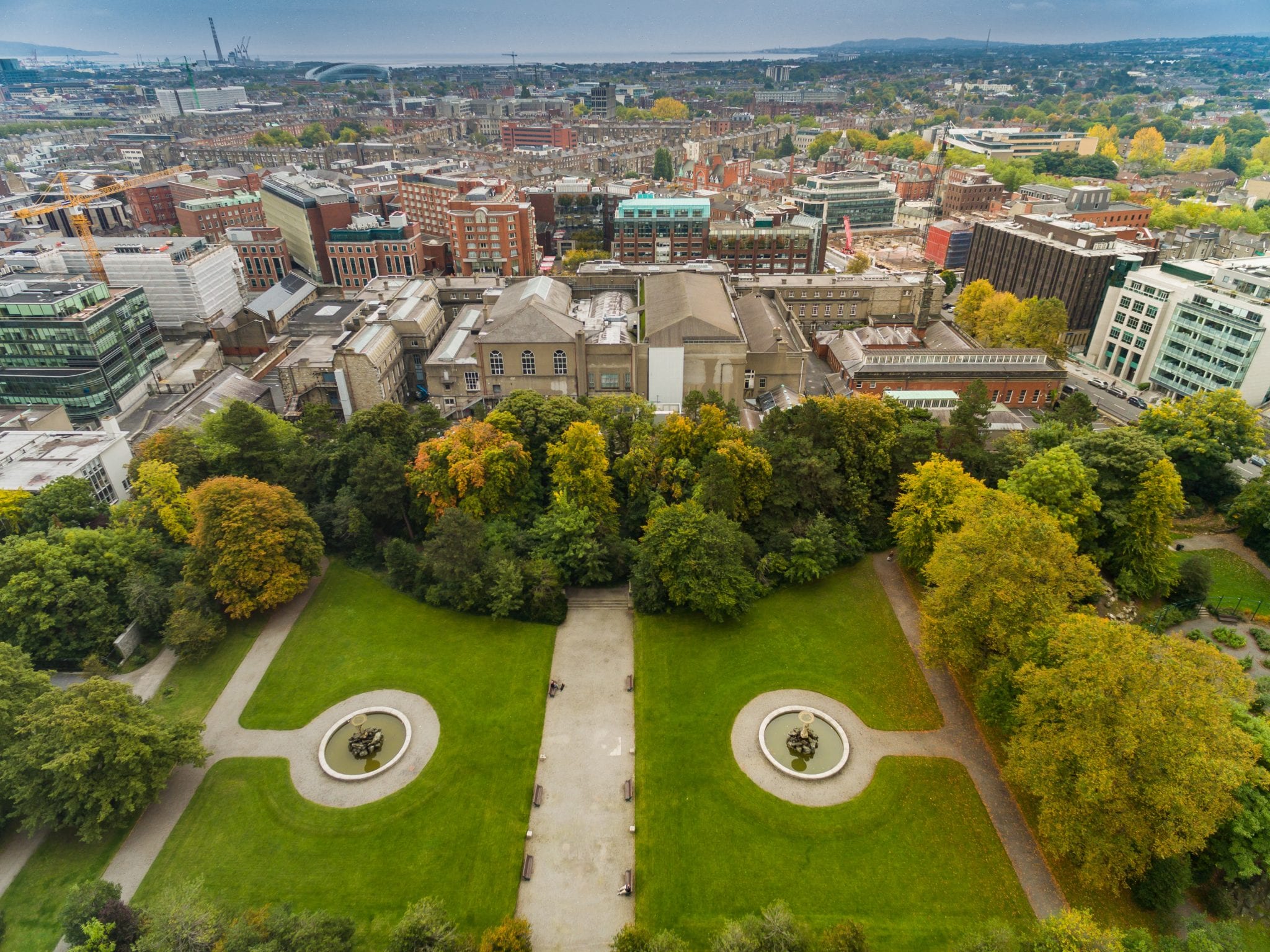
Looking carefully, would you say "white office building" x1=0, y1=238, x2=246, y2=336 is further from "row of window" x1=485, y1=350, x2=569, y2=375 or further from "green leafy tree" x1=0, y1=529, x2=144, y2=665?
"green leafy tree" x1=0, y1=529, x2=144, y2=665

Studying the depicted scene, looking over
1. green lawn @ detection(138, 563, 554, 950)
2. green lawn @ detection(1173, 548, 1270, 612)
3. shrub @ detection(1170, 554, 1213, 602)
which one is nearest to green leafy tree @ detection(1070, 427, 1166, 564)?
shrub @ detection(1170, 554, 1213, 602)

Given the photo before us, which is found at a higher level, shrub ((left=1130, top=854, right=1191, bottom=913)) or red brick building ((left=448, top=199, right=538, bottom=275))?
red brick building ((left=448, top=199, right=538, bottom=275))

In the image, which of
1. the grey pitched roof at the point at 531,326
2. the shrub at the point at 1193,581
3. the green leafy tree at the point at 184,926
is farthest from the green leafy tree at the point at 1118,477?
the green leafy tree at the point at 184,926

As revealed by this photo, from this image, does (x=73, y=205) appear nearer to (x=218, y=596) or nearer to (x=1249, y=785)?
(x=218, y=596)

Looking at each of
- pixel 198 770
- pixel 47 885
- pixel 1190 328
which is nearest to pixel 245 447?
pixel 198 770

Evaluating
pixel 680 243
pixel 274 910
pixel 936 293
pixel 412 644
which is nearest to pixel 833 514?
pixel 412 644

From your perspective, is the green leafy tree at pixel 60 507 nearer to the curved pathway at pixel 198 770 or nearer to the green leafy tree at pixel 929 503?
the curved pathway at pixel 198 770

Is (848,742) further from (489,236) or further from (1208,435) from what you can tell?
(489,236)
